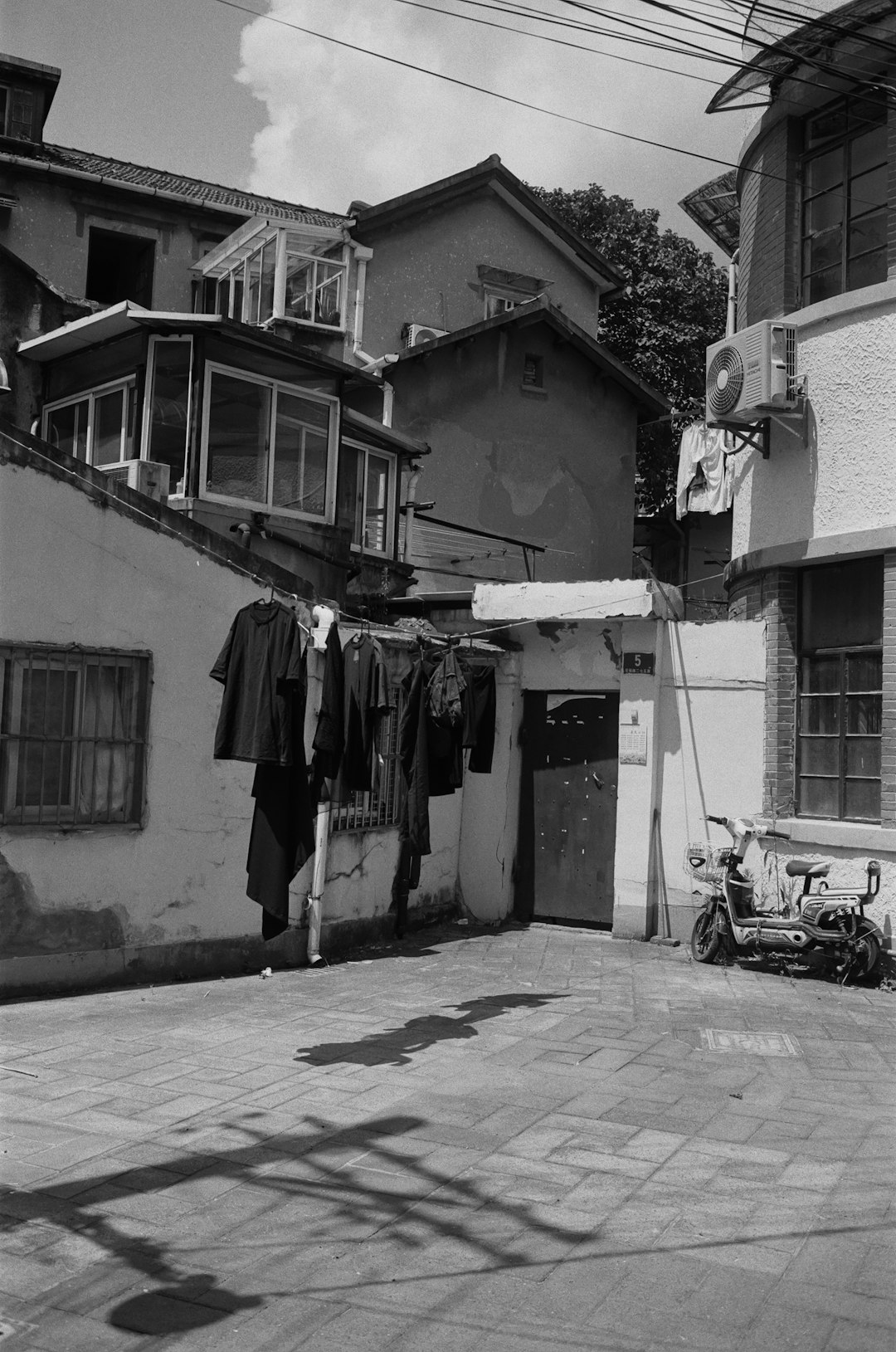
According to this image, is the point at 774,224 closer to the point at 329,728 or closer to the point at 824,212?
the point at 824,212

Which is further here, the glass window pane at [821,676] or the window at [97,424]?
the window at [97,424]

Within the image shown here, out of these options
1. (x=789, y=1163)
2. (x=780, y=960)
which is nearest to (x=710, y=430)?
(x=780, y=960)

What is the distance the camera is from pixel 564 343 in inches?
840

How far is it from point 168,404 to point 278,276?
16.3 ft

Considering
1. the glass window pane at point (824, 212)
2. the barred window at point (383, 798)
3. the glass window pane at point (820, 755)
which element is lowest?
the barred window at point (383, 798)

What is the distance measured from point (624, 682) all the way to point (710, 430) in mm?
3178

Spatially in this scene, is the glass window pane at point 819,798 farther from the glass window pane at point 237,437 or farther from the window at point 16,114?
the window at point 16,114

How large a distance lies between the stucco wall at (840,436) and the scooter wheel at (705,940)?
11.5 feet

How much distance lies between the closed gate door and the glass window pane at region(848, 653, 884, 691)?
8.45 feet

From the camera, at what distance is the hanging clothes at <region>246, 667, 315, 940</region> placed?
24.3 ft

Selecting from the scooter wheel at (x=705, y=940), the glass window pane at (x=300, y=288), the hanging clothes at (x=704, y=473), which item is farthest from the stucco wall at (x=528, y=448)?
the scooter wheel at (x=705, y=940)

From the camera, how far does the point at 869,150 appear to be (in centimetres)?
1089

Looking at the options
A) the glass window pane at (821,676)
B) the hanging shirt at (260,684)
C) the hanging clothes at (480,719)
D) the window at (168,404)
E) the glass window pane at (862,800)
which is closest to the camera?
the hanging shirt at (260,684)

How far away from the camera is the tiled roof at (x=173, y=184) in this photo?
20062 mm
